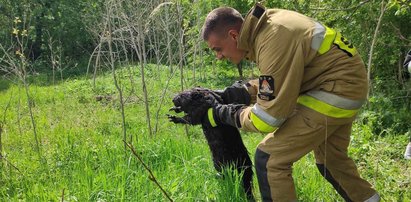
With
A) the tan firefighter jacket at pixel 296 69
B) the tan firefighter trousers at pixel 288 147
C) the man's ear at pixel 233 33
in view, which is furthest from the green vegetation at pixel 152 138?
the man's ear at pixel 233 33

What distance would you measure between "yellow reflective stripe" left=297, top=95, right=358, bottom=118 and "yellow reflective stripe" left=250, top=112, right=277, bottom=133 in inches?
10.2

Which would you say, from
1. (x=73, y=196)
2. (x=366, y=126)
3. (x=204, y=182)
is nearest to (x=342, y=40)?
(x=204, y=182)

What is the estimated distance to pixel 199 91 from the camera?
3.01 metres

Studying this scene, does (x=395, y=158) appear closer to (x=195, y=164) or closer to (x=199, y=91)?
(x=195, y=164)

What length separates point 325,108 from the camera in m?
2.54

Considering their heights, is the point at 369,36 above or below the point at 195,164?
above

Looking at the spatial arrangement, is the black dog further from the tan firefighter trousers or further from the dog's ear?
the tan firefighter trousers

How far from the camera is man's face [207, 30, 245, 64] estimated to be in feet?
8.66

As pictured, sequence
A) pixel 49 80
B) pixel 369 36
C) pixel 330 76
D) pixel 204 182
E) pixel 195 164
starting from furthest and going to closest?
pixel 49 80 < pixel 369 36 < pixel 195 164 < pixel 204 182 < pixel 330 76

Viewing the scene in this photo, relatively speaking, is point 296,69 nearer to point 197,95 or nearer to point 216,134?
point 197,95

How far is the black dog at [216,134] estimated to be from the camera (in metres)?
2.96

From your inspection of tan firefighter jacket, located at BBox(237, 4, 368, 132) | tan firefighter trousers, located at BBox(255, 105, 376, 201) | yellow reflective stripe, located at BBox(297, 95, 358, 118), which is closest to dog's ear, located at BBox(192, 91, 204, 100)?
tan firefighter jacket, located at BBox(237, 4, 368, 132)

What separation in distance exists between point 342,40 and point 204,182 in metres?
1.41

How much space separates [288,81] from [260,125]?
321 millimetres
